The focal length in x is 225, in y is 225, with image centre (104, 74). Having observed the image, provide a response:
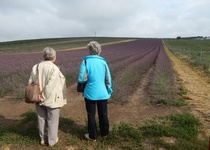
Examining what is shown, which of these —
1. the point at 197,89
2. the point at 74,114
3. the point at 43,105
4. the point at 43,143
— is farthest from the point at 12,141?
the point at 197,89

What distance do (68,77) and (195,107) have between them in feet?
18.5

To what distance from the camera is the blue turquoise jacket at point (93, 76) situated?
3.88 m

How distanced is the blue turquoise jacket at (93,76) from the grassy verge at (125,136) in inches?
35.3

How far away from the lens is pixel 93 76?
12.7 feet

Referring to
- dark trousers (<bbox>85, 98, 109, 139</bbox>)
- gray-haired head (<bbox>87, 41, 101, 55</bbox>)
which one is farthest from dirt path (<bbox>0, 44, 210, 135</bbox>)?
gray-haired head (<bbox>87, 41, 101, 55</bbox>)

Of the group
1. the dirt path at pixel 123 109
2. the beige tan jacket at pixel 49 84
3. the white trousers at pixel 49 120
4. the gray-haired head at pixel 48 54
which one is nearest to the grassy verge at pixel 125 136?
the white trousers at pixel 49 120

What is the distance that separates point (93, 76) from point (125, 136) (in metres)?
1.39

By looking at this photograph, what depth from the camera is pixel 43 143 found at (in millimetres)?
4016

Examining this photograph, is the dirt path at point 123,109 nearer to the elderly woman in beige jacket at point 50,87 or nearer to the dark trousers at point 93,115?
the dark trousers at point 93,115

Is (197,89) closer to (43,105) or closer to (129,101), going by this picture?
(129,101)

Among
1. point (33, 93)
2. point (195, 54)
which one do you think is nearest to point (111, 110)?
point (33, 93)

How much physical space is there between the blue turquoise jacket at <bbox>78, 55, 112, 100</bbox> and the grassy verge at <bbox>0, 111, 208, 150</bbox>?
2.94 feet

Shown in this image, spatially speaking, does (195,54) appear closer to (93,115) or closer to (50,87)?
(93,115)

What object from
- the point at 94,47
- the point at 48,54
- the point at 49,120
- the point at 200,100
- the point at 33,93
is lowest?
the point at 200,100
